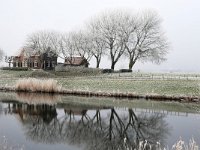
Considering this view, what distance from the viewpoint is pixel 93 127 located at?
23031 millimetres

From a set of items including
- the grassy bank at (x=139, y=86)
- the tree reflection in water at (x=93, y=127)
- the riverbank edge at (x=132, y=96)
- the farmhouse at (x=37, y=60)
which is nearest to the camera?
the tree reflection in water at (x=93, y=127)

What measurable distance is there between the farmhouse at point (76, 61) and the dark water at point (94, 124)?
42.9 m

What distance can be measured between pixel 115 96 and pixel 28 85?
12.1 metres

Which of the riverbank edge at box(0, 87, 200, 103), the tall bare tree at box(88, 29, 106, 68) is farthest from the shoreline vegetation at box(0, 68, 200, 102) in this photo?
the tall bare tree at box(88, 29, 106, 68)

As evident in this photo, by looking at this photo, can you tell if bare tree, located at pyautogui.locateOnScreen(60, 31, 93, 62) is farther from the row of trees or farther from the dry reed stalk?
the dry reed stalk

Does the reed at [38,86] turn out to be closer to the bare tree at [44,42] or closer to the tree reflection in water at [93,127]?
the tree reflection in water at [93,127]

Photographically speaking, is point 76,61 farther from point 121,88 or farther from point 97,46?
point 121,88

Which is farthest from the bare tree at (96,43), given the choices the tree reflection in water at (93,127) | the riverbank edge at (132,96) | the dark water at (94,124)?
the tree reflection in water at (93,127)

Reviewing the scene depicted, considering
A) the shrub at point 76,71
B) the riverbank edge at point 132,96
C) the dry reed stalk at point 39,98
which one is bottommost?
the dry reed stalk at point 39,98

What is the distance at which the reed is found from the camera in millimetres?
42812

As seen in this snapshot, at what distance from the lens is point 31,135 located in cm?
1984

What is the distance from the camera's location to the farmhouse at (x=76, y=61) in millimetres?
79131

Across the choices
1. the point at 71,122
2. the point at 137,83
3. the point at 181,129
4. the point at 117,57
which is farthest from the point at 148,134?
the point at 117,57

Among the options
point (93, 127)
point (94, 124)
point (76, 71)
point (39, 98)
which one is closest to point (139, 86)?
point (39, 98)
